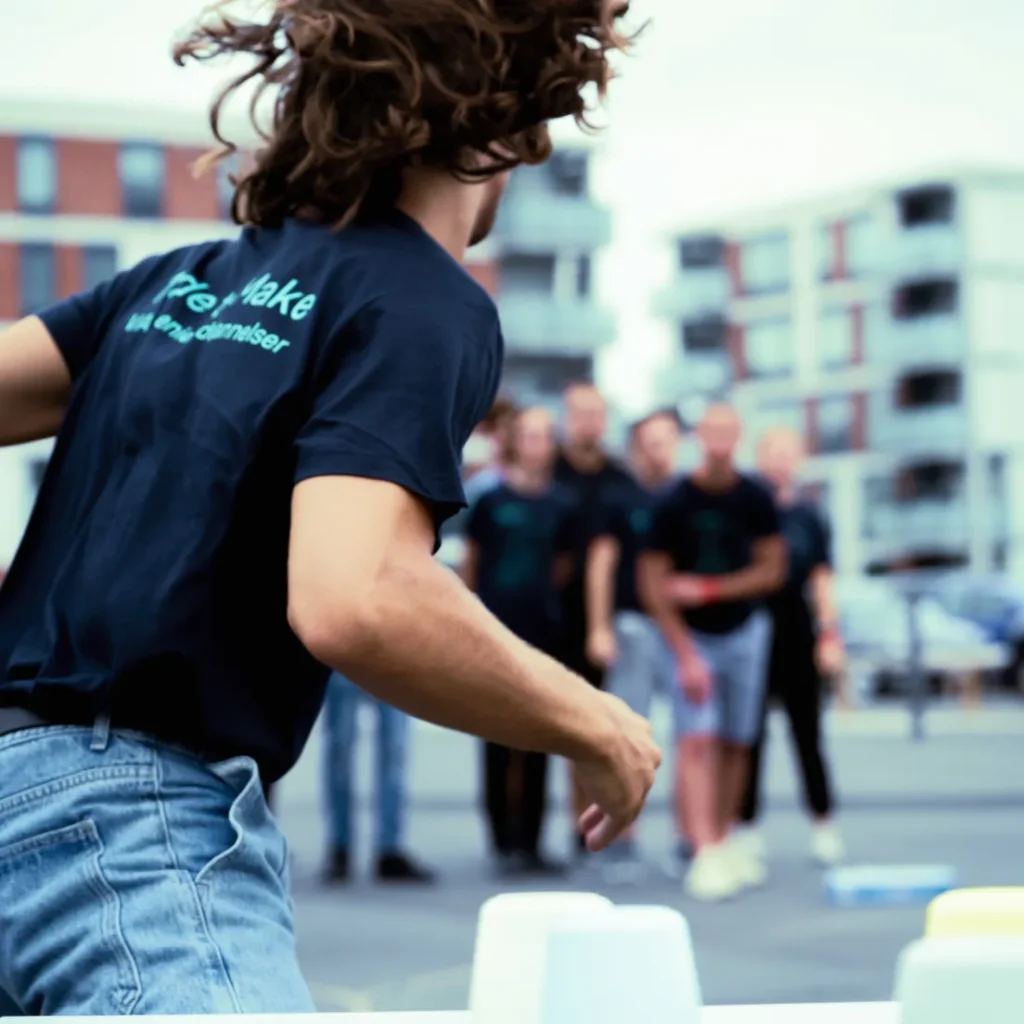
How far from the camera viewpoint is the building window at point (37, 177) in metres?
59.3

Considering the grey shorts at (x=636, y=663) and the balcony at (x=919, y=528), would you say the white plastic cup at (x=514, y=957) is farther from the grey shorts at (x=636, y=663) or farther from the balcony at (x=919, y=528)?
the balcony at (x=919, y=528)

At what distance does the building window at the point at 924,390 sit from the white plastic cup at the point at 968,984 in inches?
2785

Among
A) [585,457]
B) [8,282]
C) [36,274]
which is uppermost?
[36,274]

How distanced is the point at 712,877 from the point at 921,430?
206 ft

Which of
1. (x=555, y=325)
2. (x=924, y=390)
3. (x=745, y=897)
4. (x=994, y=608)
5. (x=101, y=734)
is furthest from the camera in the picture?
(x=924, y=390)

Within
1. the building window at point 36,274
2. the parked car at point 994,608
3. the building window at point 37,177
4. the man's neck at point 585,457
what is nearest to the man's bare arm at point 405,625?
the man's neck at point 585,457

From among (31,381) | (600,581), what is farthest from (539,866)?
(31,381)

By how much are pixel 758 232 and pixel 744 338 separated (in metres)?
3.68

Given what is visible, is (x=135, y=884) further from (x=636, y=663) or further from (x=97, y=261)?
(x=97, y=261)

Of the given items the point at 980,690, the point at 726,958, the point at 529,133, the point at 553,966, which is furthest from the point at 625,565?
the point at 980,690

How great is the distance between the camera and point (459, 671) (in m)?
1.91

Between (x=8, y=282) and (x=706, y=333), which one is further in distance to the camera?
(x=706, y=333)

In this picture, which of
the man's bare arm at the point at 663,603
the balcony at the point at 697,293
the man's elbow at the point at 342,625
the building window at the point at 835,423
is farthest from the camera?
the balcony at the point at 697,293

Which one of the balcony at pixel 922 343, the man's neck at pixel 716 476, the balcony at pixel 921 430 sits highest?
the balcony at pixel 922 343
